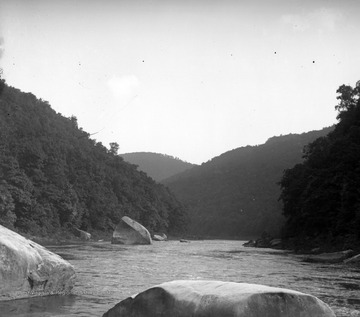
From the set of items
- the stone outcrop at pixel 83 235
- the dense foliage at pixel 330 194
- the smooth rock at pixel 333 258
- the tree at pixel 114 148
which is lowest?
the smooth rock at pixel 333 258

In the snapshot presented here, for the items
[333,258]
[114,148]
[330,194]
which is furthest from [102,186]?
[333,258]

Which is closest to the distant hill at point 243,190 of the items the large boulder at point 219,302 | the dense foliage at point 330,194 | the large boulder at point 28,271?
the dense foliage at point 330,194

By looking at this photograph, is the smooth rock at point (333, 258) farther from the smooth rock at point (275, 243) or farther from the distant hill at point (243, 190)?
the distant hill at point (243, 190)

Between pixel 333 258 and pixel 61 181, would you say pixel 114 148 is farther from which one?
pixel 333 258

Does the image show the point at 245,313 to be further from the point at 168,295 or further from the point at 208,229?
the point at 208,229

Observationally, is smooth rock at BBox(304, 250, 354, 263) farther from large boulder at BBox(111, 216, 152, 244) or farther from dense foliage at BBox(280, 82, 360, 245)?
large boulder at BBox(111, 216, 152, 244)

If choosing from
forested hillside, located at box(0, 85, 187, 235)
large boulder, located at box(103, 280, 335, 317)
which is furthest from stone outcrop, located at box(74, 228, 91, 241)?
large boulder, located at box(103, 280, 335, 317)
